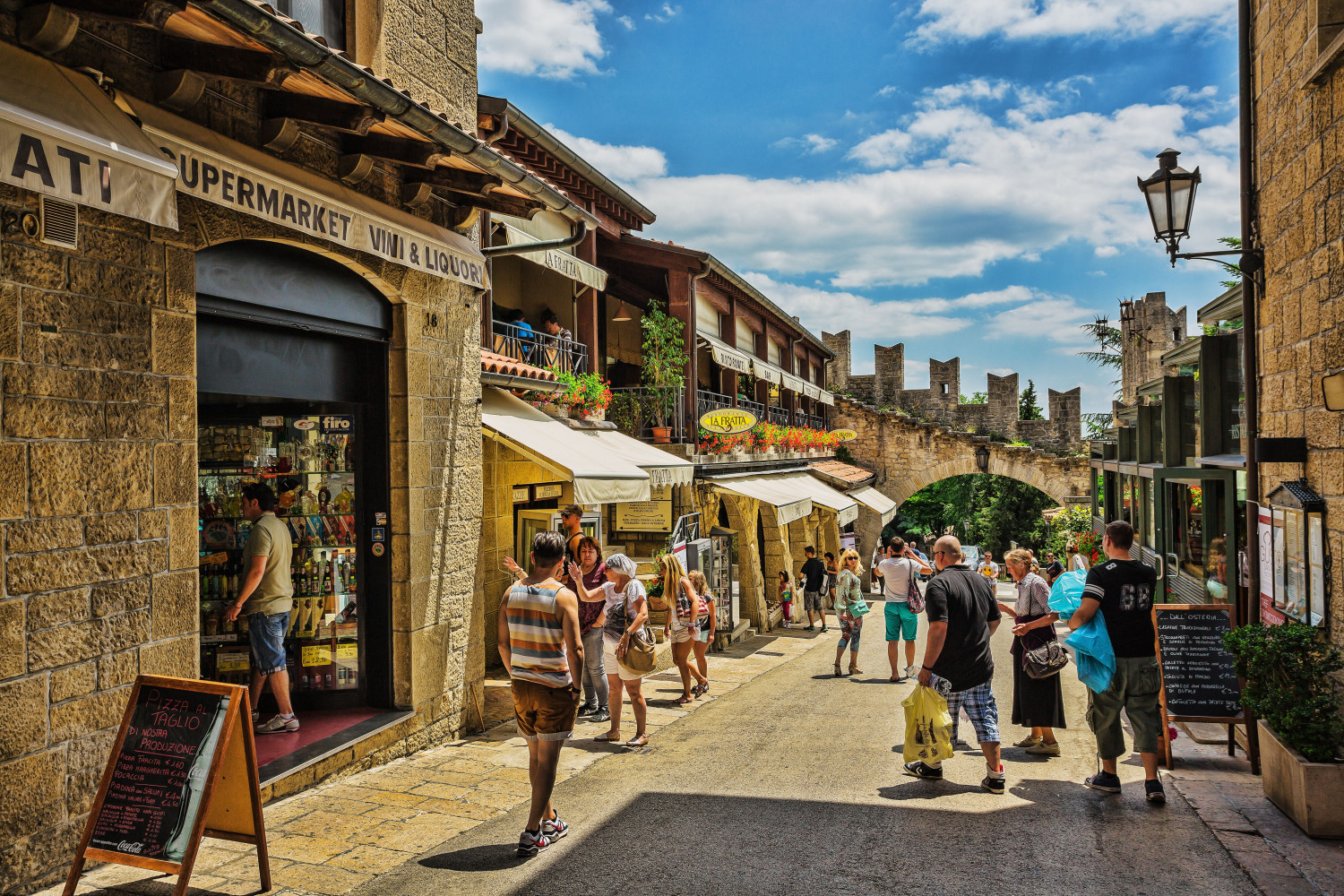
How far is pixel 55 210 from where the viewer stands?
361 centimetres

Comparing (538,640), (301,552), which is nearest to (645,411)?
(301,552)

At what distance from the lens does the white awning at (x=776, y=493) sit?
13673 millimetres

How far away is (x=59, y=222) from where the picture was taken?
3609mm

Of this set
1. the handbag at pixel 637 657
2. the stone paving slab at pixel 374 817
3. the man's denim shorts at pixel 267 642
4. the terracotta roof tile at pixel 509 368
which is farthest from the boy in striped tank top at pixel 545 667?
the terracotta roof tile at pixel 509 368

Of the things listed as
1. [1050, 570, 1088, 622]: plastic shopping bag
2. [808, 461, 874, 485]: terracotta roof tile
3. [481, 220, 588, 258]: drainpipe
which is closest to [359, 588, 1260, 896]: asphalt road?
[1050, 570, 1088, 622]: plastic shopping bag

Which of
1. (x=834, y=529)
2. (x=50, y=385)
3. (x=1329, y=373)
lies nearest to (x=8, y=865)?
(x=50, y=385)

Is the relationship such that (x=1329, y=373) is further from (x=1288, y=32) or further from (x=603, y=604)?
(x=603, y=604)

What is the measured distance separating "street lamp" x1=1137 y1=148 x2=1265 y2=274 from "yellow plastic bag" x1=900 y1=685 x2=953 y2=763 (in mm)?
3983

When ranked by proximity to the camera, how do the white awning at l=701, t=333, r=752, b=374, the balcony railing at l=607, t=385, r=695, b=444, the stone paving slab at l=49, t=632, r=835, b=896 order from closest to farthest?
the stone paving slab at l=49, t=632, r=835, b=896, the balcony railing at l=607, t=385, r=695, b=444, the white awning at l=701, t=333, r=752, b=374

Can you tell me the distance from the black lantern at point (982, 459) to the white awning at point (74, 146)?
26300 mm

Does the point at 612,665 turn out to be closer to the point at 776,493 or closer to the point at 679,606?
the point at 679,606

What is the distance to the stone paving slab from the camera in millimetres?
3826

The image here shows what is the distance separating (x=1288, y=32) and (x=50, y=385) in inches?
278

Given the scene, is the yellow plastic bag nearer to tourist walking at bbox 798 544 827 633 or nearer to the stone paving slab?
the stone paving slab
